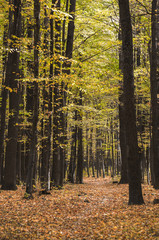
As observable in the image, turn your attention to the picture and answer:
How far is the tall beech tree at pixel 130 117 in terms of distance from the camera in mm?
8969

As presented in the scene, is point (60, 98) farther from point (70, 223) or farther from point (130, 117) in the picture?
point (70, 223)

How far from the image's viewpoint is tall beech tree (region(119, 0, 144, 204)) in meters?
8.97

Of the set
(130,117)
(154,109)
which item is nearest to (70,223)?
(130,117)

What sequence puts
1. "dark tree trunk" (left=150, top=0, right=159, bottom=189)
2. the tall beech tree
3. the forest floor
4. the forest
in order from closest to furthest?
the forest floor < the forest < the tall beech tree < "dark tree trunk" (left=150, top=0, right=159, bottom=189)

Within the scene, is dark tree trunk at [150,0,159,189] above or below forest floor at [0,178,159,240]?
above

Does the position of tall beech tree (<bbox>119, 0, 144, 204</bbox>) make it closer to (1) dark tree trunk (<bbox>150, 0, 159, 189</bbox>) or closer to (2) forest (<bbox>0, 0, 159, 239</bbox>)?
(2) forest (<bbox>0, 0, 159, 239</bbox>)

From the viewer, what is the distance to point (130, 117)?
9164mm

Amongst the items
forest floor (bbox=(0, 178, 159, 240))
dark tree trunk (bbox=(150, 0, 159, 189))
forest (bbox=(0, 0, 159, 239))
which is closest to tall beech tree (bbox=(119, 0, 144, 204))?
forest (bbox=(0, 0, 159, 239))

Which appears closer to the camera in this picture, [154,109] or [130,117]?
[130,117]

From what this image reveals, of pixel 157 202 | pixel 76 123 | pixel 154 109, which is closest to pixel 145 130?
pixel 76 123

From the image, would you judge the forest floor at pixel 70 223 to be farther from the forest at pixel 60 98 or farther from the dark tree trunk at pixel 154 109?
the dark tree trunk at pixel 154 109

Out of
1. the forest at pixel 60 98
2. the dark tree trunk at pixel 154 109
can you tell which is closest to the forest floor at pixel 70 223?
the forest at pixel 60 98

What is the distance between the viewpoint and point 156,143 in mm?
12641

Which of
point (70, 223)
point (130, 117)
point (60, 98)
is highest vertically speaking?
point (60, 98)
